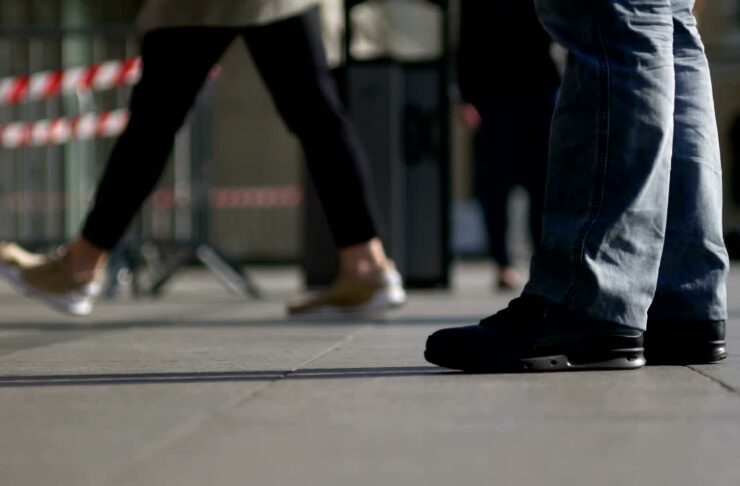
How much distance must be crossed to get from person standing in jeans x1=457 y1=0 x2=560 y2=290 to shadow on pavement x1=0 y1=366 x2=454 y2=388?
3.81 metres

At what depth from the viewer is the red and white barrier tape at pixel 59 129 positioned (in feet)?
26.3

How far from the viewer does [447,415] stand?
2.28 metres

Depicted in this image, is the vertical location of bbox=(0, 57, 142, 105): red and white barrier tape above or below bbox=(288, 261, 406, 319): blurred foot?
above

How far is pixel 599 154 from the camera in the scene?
284 cm

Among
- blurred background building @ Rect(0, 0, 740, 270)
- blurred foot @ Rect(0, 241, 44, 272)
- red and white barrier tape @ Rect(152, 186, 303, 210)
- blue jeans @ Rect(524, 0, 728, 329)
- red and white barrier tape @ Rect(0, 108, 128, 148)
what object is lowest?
red and white barrier tape @ Rect(152, 186, 303, 210)

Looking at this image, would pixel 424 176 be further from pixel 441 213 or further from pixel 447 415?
pixel 447 415

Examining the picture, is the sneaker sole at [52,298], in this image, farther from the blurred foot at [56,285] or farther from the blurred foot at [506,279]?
the blurred foot at [506,279]

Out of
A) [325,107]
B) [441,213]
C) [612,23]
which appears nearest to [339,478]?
[612,23]

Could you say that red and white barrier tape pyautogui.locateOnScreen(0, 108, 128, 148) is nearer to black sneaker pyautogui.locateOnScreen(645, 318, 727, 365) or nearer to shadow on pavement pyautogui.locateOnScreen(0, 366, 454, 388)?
shadow on pavement pyautogui.locateOnScreen(0, 366, 454, 388)

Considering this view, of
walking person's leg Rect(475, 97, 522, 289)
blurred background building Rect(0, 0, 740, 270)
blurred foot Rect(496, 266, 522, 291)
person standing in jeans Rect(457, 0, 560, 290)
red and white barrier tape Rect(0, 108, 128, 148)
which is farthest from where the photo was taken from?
blurred background building Rect(0, 0, 740, 270)

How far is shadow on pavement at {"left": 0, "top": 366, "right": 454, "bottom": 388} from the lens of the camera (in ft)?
9.20

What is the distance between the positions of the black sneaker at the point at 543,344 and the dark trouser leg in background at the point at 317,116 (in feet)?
5.83

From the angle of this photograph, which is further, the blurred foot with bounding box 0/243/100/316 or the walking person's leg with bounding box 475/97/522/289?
the walking person's leg with bounding box 475/97/522/289

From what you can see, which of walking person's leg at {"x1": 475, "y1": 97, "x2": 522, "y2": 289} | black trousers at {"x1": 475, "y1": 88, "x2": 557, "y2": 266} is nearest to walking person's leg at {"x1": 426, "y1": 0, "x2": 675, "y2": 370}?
black trousers at {"x1": 475, "y1": 88, "x2": 557, "y2": 266}
